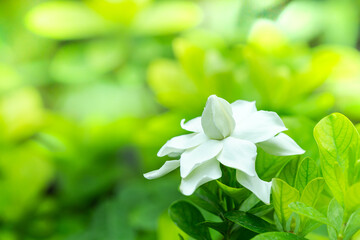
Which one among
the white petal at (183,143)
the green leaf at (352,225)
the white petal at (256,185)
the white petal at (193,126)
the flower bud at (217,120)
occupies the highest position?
the flower bud at (217,120)

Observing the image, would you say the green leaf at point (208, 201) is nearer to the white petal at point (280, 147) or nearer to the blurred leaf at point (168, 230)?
the white petal at point (280, 147)

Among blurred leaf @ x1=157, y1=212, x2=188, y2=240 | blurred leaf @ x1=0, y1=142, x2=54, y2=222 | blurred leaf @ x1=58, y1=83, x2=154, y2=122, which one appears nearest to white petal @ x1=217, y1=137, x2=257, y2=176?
blurred leaf @ x1=157, y1=212, x2=188, y2=240

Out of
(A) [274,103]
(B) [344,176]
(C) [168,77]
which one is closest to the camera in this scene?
(B) [344,176]

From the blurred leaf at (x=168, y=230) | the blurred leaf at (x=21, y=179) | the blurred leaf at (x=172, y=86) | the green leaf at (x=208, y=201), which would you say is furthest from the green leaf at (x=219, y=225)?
the blurred leaf at (x=21, y=179)

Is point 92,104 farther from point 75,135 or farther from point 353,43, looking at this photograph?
point 353,43

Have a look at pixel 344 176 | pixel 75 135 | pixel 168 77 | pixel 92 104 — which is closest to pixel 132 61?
pixel 92 104

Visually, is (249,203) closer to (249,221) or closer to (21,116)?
(249,221)

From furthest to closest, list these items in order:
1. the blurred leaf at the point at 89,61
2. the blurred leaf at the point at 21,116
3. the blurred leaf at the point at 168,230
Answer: the blurred leaf at the point at 89,61 < the blurred leaf at the point at 21,116 < the blurred leaf at the point at 168,230

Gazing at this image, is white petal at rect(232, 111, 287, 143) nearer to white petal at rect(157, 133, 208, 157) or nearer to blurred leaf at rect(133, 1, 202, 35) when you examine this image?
white petal at rect(157, 133, 208, 157)
